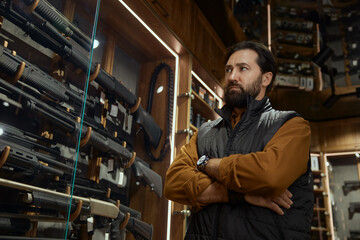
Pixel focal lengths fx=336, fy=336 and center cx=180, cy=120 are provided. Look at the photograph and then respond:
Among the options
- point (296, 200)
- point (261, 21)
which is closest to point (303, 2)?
point (261, 21)

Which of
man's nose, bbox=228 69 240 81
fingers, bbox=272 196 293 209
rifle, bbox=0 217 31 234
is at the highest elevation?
man's nose, bbox=228 69 240 81

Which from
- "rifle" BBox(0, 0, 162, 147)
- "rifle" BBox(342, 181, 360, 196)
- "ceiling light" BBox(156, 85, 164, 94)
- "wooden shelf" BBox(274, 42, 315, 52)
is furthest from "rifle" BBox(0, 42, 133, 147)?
"rifle" BBox(342, 181, 360, 196)

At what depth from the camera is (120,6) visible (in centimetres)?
231

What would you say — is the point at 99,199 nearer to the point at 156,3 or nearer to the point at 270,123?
the point at 270,123

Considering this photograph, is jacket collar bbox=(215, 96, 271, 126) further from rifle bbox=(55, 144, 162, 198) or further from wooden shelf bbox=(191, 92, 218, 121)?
wooden shelf bbox=(191, 92, 218, 121)

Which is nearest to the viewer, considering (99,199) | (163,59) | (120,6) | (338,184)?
(99,199)

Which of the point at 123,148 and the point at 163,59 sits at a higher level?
the point at 163,59

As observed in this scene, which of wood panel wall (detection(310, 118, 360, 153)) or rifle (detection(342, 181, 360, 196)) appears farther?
wood panel wall (detection(310, 118, 360, 153))

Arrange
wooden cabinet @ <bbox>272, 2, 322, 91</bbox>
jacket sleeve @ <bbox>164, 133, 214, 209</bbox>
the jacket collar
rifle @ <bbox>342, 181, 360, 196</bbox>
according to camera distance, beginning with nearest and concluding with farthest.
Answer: jacket sleeve @ <bbox>164, 133, 214, 209</bbox> < the jacket collar < wooden cabinet @ <bbox>272, 2, 322, 91</bbox> < rifle @ <bbox>342, 181, 360, 196</bbox>

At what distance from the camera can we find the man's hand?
1262 mm

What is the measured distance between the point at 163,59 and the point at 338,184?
5.43m

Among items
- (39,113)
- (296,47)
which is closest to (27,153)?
(39,113)

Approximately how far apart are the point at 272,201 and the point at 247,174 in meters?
0.15

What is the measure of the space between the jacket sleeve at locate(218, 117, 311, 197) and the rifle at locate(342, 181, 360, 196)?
6114mm
